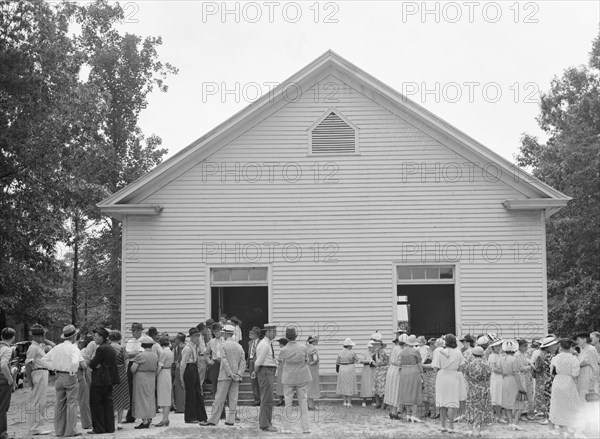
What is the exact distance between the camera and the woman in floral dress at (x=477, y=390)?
55.9 ft

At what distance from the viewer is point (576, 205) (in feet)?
125

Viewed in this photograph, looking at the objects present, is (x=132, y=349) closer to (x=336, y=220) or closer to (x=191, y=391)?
(x=191, y=391)

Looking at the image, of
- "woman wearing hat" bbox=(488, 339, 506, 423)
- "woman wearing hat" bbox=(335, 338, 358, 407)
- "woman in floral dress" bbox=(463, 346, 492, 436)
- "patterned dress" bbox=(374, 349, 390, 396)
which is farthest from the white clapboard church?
"woman in floral dress" bbox=(463, 346, 492, 436)

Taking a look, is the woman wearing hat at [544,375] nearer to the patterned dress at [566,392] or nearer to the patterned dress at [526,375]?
the patterned dress at [526,375]

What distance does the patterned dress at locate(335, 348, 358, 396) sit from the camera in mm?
20656

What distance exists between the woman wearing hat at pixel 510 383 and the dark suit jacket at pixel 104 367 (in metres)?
7.20

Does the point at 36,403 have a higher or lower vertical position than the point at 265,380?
lower

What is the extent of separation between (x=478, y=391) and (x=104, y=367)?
23.0 ft

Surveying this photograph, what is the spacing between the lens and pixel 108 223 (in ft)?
138

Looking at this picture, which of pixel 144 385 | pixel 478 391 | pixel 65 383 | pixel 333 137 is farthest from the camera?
pixel 333 137

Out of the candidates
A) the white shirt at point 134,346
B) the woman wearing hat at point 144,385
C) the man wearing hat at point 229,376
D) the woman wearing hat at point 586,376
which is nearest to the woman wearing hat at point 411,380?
the woman wearing hat at point 586,376

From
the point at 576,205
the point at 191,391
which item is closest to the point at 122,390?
the point at 191,391

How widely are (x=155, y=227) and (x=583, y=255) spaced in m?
22.3

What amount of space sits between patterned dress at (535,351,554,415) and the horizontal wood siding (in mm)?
3775
